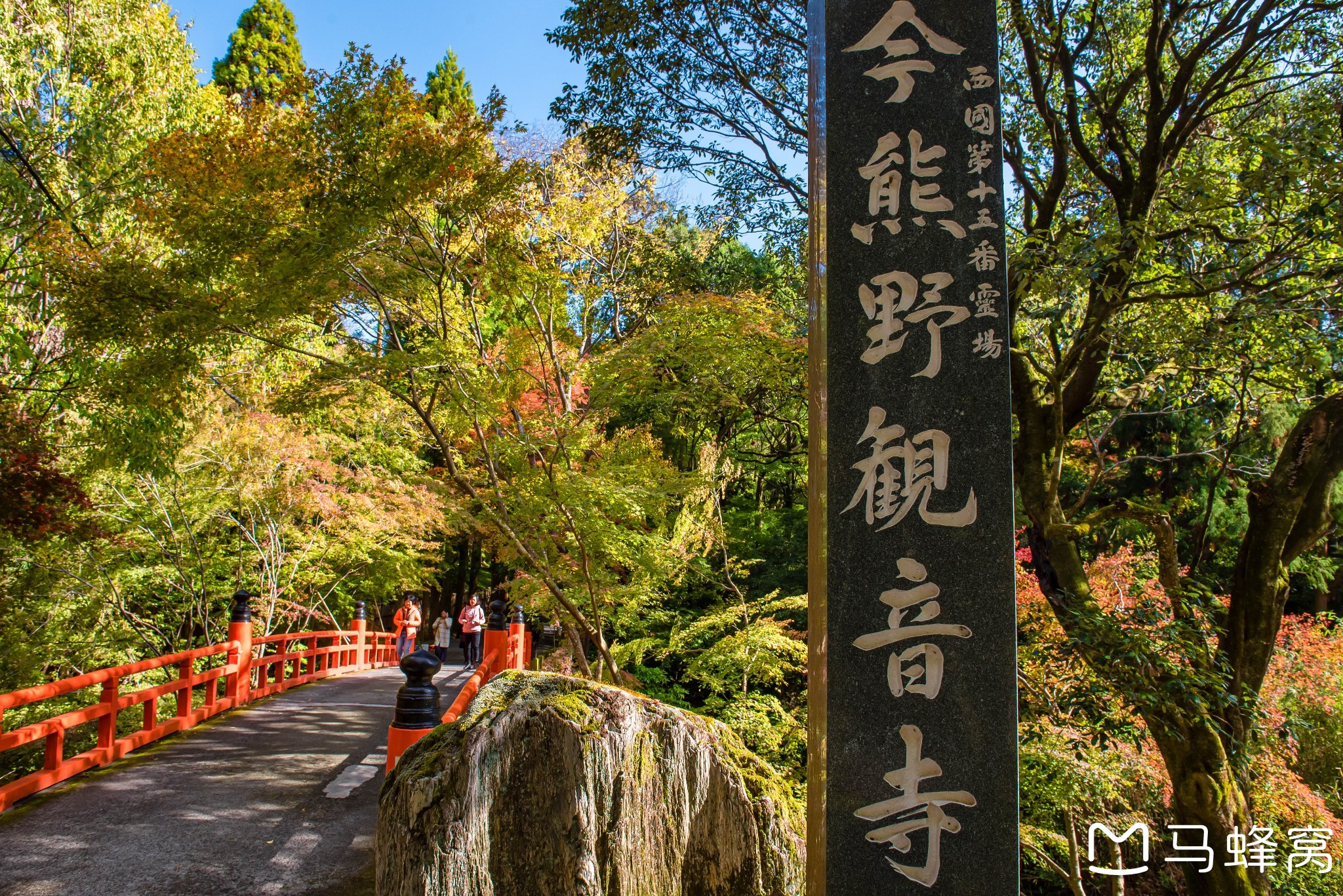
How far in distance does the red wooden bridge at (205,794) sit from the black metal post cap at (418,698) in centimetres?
2

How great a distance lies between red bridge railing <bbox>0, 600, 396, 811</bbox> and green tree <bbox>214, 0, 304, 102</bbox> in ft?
44.9

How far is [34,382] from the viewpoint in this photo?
9078 millimetres

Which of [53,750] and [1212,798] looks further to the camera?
[53,750]

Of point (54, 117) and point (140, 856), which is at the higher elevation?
point (54, 117)

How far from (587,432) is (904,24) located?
18.8ft

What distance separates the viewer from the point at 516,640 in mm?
10102

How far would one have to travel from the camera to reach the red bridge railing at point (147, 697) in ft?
16.5

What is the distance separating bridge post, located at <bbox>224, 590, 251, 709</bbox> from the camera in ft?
27.3

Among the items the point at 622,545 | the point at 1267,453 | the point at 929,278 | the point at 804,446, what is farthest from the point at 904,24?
the point at 804,446

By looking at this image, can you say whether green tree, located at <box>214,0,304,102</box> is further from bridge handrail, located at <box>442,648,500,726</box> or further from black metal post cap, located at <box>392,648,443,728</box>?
black metal post cap, located at <box>392,648,443,728</box>

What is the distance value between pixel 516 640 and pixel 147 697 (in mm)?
4459

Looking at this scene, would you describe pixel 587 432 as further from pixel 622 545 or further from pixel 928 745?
pixel 928 745

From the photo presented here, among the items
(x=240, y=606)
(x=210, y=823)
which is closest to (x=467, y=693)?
(x=210, y=823)

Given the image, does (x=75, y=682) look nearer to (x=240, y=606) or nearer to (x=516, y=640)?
(x=240, y=606)
